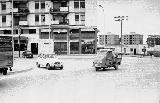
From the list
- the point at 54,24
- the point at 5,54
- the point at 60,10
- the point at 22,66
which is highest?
the point at 60,10

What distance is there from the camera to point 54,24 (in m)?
60.3

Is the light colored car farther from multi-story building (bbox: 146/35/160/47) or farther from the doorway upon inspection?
multi-story building (bbox: 146/35/160/47)

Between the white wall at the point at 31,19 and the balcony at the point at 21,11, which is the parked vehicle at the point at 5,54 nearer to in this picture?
the white wall at the point at 31,19

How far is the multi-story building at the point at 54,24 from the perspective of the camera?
59562 mm

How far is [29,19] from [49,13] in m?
4.31

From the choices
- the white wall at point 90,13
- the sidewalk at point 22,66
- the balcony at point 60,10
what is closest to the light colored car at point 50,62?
the sidewalk at point 22,66

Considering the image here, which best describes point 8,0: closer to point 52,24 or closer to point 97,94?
point 52,24

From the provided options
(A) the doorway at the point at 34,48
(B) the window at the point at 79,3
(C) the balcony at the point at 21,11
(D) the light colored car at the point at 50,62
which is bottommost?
(D) the light colored car at the point at 50,62

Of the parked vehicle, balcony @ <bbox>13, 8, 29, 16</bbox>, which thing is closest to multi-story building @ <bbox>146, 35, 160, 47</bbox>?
balcony @ <bbox>13, 8, 29, 16</bbox>

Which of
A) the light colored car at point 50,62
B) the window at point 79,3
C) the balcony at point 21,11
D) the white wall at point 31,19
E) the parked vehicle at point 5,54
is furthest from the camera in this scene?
the white wall at point 31,19

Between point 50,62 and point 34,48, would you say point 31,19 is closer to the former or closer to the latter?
point 34,48

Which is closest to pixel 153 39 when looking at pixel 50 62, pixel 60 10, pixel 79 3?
pixel 79 3

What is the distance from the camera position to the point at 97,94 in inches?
452

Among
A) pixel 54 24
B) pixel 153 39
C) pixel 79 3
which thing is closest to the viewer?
pixel 79 3
